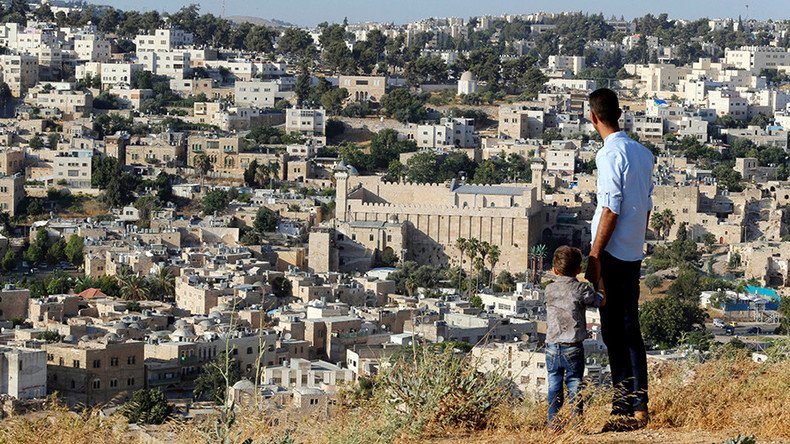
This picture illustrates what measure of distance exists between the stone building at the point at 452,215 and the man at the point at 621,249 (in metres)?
25.8

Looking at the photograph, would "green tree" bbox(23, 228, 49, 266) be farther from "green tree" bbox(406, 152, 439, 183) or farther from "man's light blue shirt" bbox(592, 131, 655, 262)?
"man's light blue shirt" bbox(592, 131, 655, 262)

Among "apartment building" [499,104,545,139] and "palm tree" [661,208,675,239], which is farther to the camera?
"apartment building" [499,104,545,139]

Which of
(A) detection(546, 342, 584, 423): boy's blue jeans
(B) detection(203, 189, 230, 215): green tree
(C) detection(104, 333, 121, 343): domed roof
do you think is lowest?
(C) detection(104, 333, 121, 343): domed roof

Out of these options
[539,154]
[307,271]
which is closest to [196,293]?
[307,271]

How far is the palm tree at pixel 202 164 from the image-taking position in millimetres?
37969

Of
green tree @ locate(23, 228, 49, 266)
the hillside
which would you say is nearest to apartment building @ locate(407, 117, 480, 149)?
green tree @ locate(23, 228, 49, 266)

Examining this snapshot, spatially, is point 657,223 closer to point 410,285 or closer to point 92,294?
point 410,285

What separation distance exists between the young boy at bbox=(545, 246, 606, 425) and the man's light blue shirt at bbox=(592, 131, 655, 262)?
16 cm

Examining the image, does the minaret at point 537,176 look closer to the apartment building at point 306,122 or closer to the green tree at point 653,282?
the green tree at point 653,282

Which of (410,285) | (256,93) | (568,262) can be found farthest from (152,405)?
(256,93)

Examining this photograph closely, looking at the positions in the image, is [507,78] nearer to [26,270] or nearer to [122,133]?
[122,133]

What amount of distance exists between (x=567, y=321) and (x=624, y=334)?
204 mm

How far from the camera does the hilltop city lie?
826 inches

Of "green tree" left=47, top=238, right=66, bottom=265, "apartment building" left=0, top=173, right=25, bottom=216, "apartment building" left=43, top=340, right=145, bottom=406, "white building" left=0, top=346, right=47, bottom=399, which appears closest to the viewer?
"white building" left=0, top=346, right=47, bottom=399
